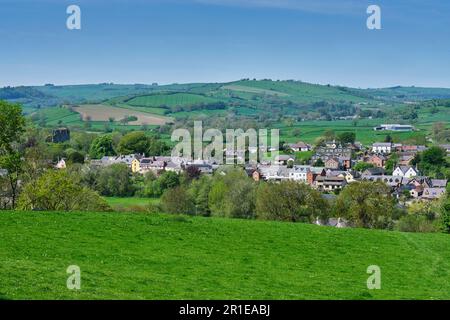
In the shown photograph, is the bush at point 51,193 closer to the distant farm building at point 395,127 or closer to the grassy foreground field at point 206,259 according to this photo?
the grassy foreground field at point 206,259

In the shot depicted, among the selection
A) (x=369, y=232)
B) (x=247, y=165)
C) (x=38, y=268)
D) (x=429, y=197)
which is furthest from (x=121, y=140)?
(x=38, y=268)

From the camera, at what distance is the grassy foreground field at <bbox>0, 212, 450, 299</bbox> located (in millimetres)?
15961

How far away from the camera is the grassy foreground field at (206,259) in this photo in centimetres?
1596

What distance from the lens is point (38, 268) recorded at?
55.5 feet

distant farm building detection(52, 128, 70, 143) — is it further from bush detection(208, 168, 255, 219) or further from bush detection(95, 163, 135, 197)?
bush detection(208, 168, 255, 219)

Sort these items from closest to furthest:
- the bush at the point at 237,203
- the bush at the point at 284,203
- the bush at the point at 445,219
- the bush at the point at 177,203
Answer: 1. the bush at the point at 445,219
2. the bush at the point at 284,203
3. the bush at the point at 237,203
4. the bush at the point at 177,203

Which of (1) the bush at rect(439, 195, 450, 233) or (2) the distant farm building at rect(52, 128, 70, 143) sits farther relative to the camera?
(2) the distant farm building at rect(52, 128, 70, 143)

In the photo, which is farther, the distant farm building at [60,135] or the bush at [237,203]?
the distant farm building at [60,135]

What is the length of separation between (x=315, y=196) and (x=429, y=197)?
47303 millimetres

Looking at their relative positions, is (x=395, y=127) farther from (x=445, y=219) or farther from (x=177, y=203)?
(x=445, y=219)

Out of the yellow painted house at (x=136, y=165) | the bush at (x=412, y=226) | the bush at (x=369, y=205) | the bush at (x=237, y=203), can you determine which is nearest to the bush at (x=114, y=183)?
the bush at (x=237, y=203)

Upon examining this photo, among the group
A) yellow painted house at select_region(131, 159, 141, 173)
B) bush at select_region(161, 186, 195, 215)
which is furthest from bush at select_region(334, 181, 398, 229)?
yellow painted house at select_region(131, 159, 141, 173)

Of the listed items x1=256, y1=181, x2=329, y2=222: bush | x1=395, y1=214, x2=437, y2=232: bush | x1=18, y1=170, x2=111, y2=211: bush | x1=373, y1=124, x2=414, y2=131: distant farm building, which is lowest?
x1=395, y1=214, x2=437, y2=232: bush
